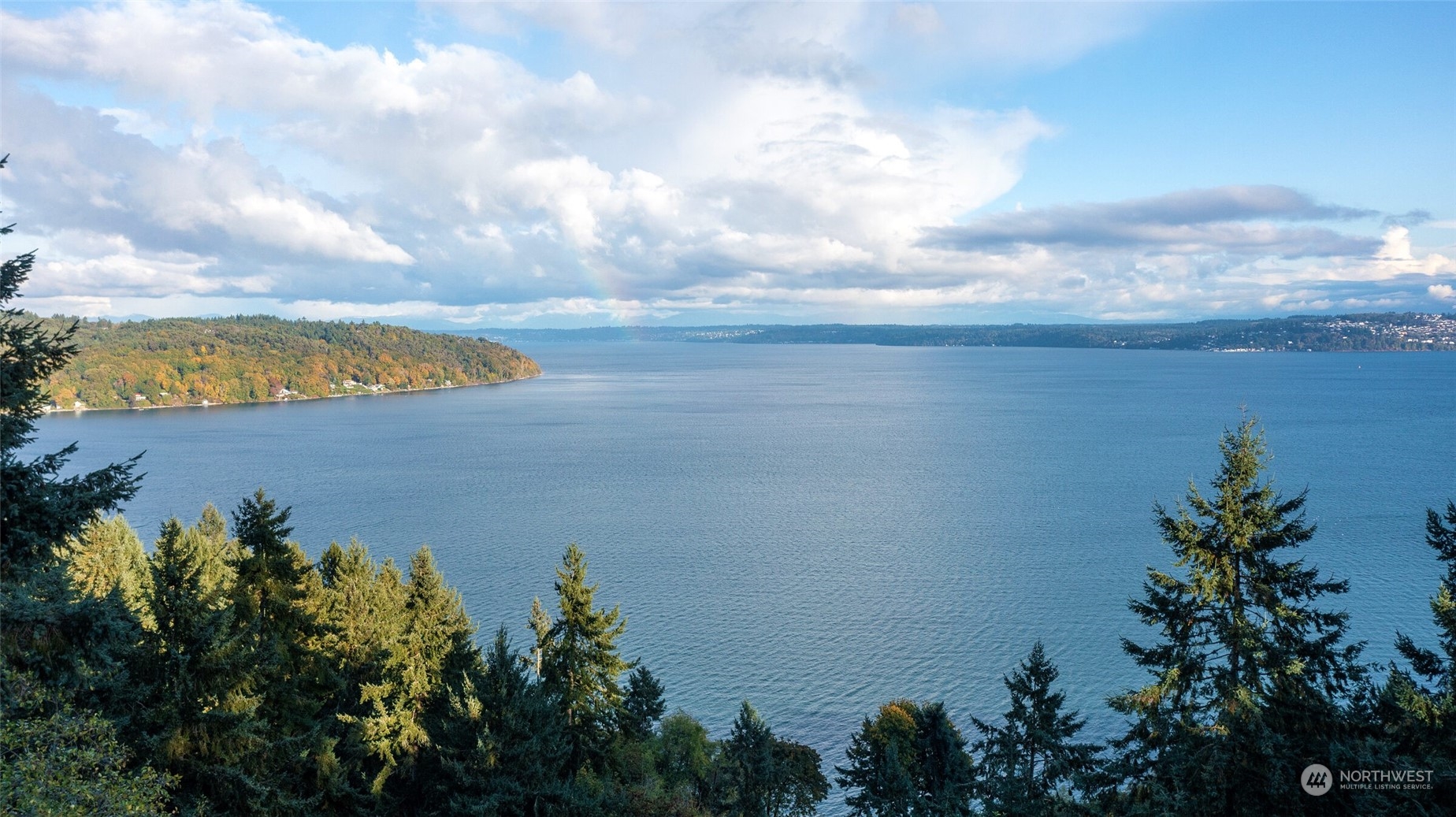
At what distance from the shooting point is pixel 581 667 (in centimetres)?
2355

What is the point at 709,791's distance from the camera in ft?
91.7

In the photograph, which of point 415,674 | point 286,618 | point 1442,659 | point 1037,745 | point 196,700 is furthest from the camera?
point 286,618

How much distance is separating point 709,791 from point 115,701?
1954cm

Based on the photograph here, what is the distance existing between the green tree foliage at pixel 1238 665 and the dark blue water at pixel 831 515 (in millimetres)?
23371

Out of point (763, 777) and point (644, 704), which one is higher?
point (644, 704)

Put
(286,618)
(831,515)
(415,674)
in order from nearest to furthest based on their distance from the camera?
(415,674) → (286,618) → (831,515)

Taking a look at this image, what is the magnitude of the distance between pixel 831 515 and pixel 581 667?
5093 centimetres

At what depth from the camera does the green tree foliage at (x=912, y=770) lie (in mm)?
22016

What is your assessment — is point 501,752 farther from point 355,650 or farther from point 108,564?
point 108,564

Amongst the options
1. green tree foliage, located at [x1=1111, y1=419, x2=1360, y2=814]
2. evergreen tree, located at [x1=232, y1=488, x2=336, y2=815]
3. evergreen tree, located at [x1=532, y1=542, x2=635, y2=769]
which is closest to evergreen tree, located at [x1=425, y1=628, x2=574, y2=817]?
evergreen tree, located at [x1=232, y1=488, x2=336, y2=815]

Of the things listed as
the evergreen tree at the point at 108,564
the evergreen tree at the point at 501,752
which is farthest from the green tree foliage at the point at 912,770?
the evergreen tree at the point at 108,564

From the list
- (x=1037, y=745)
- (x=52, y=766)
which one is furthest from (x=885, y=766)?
(x=52, y=766)

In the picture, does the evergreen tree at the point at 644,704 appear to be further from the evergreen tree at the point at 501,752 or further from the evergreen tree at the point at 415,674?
the evergreen tree at the point at 501,752

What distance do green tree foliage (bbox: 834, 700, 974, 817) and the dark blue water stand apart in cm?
470
